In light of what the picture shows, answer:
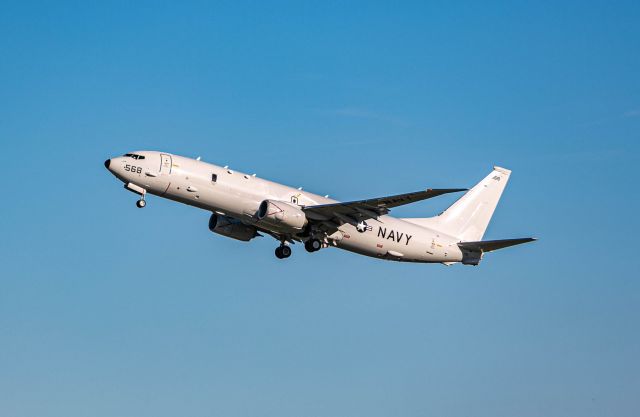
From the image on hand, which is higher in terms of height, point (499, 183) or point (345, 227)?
point (499, 183)

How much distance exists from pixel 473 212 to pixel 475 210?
0.28m

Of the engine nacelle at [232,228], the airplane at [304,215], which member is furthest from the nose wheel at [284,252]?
the engine nacelle at [232,228]

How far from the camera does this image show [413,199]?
61.8 m

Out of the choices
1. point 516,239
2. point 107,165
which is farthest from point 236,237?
point 516,239

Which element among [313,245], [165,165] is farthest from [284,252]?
[165,165]

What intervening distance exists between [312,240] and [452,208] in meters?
11.8

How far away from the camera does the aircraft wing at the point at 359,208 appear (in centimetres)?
6159

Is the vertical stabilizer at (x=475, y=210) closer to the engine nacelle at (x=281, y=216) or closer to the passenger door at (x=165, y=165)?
the engine nacelle at (x=281, y=216)

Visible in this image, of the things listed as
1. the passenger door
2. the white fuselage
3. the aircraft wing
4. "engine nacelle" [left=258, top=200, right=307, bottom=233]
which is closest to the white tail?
the white fuselage

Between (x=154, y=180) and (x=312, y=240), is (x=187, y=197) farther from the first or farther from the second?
(x=312, y=240)

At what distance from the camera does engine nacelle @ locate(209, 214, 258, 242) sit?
68438 mm

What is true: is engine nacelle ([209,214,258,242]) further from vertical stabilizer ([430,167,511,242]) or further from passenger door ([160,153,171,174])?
vertical stabilizer ([430,167,511,242])

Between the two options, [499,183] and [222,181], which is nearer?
[222,181]

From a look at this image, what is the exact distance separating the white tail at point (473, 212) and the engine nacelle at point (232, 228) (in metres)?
10.3
